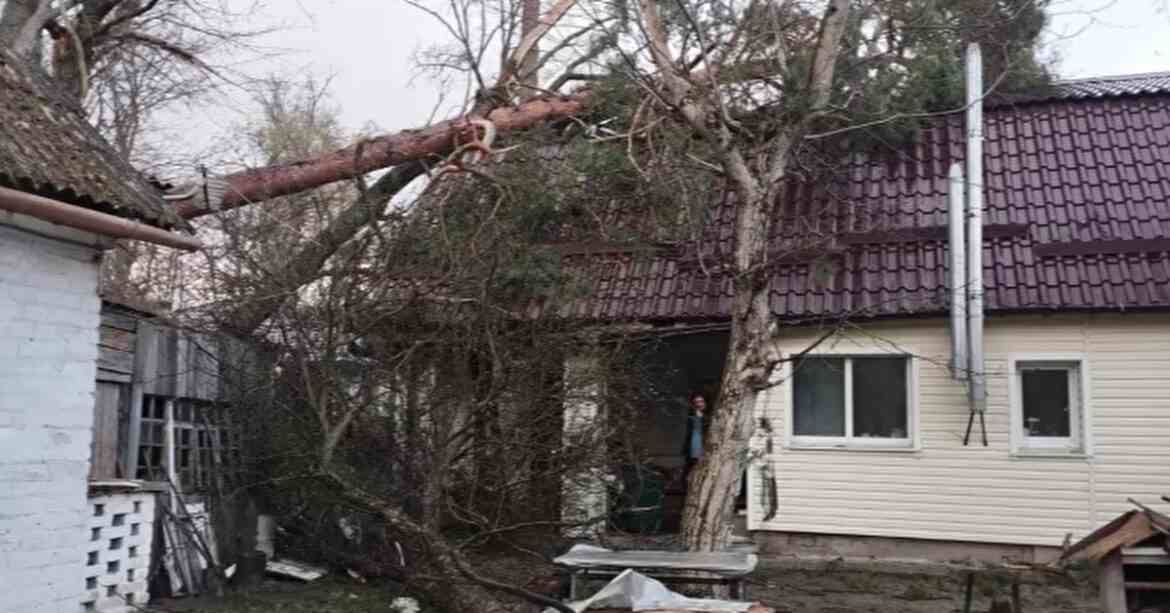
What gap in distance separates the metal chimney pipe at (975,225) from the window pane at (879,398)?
100cm

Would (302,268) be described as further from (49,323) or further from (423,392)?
(49,323)

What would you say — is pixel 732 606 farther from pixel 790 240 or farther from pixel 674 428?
pixel 674 428

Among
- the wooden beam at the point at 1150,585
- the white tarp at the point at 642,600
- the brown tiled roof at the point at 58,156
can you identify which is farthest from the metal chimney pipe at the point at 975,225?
the brown tiled roof at the point at 58,156

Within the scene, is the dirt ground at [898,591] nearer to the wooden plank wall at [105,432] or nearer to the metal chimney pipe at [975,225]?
the metal chimney pipe at [975,225]

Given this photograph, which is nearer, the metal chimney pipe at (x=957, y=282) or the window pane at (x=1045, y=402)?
the metal chimney pipe at (x=957, y=282)

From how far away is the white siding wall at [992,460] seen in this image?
10578mm

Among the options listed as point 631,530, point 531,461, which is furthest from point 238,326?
point 631,530

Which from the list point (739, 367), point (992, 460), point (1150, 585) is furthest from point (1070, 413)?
point (1150, 585)

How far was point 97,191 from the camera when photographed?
21.3 ft

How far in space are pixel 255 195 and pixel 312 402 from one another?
3474 mm

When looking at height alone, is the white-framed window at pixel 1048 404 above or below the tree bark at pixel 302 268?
below

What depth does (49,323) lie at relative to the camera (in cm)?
648

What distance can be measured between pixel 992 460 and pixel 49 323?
9.29 metres

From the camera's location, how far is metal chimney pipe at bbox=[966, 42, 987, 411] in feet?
35.0
